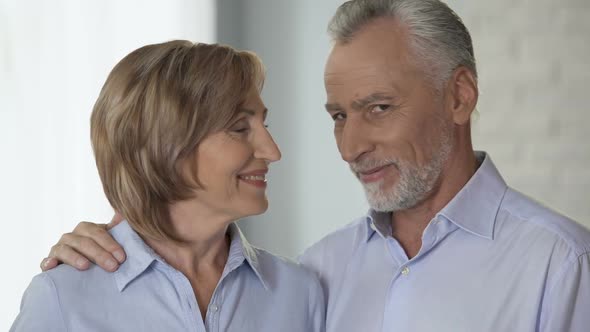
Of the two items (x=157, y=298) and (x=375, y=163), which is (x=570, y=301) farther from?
(x=157, y=298)

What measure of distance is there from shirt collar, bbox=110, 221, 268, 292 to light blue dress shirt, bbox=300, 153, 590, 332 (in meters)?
0.23

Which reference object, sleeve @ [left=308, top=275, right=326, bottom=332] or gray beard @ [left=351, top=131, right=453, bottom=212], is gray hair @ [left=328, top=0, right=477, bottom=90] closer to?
gray beard @ [left=351, top=131, right=453, bottom=212]

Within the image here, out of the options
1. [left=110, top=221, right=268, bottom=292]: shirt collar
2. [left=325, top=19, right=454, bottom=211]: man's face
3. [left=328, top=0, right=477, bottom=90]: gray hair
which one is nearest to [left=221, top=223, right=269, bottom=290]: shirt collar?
[left=110, top=221, right=268, bottom=292]: shirt collar

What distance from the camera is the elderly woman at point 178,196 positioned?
162 cm

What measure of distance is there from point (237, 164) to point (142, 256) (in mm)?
261

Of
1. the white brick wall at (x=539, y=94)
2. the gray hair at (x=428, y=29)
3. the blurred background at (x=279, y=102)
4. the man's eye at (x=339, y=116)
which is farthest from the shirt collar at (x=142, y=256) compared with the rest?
the white brick wall at (x=539, y=94)

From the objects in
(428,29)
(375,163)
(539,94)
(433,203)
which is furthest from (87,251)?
(539,94)

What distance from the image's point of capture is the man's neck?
6.09ft

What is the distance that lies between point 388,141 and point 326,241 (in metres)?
0.34

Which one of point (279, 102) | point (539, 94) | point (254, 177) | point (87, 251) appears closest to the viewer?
point (87, 251)

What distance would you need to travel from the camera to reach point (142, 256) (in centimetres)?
166

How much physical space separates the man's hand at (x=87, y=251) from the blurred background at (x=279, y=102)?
84 centimetres

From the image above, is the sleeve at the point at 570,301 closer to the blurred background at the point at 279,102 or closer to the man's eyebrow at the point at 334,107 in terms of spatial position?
the man's eyebrow at the point at 334,107

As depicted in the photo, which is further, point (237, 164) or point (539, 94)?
point (539, 94)
